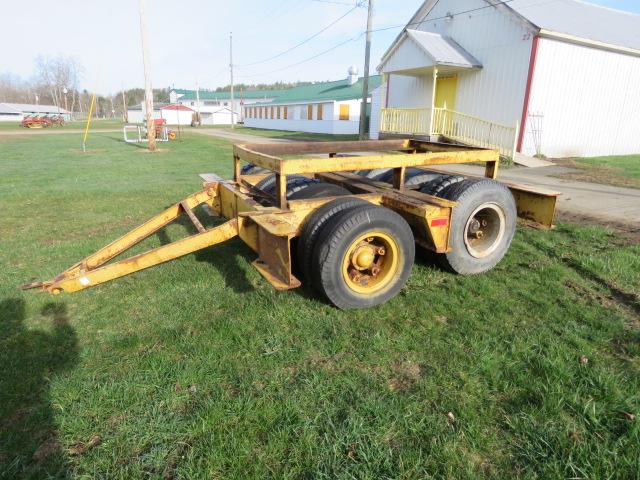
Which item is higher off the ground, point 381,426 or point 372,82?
point 372,82

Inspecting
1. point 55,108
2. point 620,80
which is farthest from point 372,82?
point 55,108

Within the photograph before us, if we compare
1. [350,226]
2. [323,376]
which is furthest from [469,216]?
[323,376]

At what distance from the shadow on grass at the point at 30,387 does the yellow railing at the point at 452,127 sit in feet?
46.3

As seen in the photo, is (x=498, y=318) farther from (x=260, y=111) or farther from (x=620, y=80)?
(x=260, y=111)

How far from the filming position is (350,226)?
3.25m

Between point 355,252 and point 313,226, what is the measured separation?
1.29ft

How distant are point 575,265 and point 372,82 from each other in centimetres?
3608

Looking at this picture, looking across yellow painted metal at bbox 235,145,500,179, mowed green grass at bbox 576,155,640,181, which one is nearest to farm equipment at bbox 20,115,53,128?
mowed green grass at bbox 576,155,640,181

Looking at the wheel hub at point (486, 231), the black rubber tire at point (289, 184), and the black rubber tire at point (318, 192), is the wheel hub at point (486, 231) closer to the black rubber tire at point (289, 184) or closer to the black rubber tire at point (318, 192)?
the black rubber tire at point (318, 192)

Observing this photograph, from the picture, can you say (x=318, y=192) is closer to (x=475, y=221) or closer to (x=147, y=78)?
(x=475, y=221)

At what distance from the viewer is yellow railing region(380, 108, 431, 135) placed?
17.1 meters

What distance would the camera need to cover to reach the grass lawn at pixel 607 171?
401 inches

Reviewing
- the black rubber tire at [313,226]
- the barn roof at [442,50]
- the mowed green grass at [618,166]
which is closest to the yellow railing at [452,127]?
the barn roof at [442,50]

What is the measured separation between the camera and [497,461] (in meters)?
2.10
